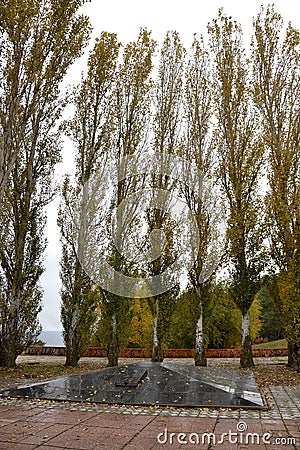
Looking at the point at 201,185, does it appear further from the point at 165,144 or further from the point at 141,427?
the point at 141,427

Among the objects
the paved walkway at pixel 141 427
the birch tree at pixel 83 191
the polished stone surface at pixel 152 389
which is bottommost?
the paved walkway at pixel 141 427

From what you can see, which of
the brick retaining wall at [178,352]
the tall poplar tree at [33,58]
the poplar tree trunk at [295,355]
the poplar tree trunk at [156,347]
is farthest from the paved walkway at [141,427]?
the brick retaining wall at [178,352]

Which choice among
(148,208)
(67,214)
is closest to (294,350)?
(148,208)

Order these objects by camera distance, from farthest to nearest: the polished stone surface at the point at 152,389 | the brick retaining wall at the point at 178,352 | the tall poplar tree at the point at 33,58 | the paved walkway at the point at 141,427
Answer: the brick retaining wall at the point at 178,352, the tall poplar tree at the point at 33,58, the polished stone surface at the point at 152,389, the paved walkway at the point at 141,427

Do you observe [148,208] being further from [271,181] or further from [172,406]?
[172,406]

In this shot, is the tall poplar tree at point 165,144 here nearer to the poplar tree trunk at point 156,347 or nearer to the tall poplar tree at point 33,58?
the poplar tree trunk at point 156,347

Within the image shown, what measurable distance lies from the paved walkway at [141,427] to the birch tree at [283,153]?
17.0ft

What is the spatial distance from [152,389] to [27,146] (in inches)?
345

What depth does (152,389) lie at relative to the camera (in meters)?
7.26

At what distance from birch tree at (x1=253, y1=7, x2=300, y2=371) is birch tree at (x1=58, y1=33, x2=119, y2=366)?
5025 mm

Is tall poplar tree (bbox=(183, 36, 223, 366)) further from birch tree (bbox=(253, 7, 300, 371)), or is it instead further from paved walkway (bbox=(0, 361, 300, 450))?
paved walkway (bbox=(0, 361, 300, 450))

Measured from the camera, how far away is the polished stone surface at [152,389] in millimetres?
6559

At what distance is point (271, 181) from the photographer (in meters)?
12.8

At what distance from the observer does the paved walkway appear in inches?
167
